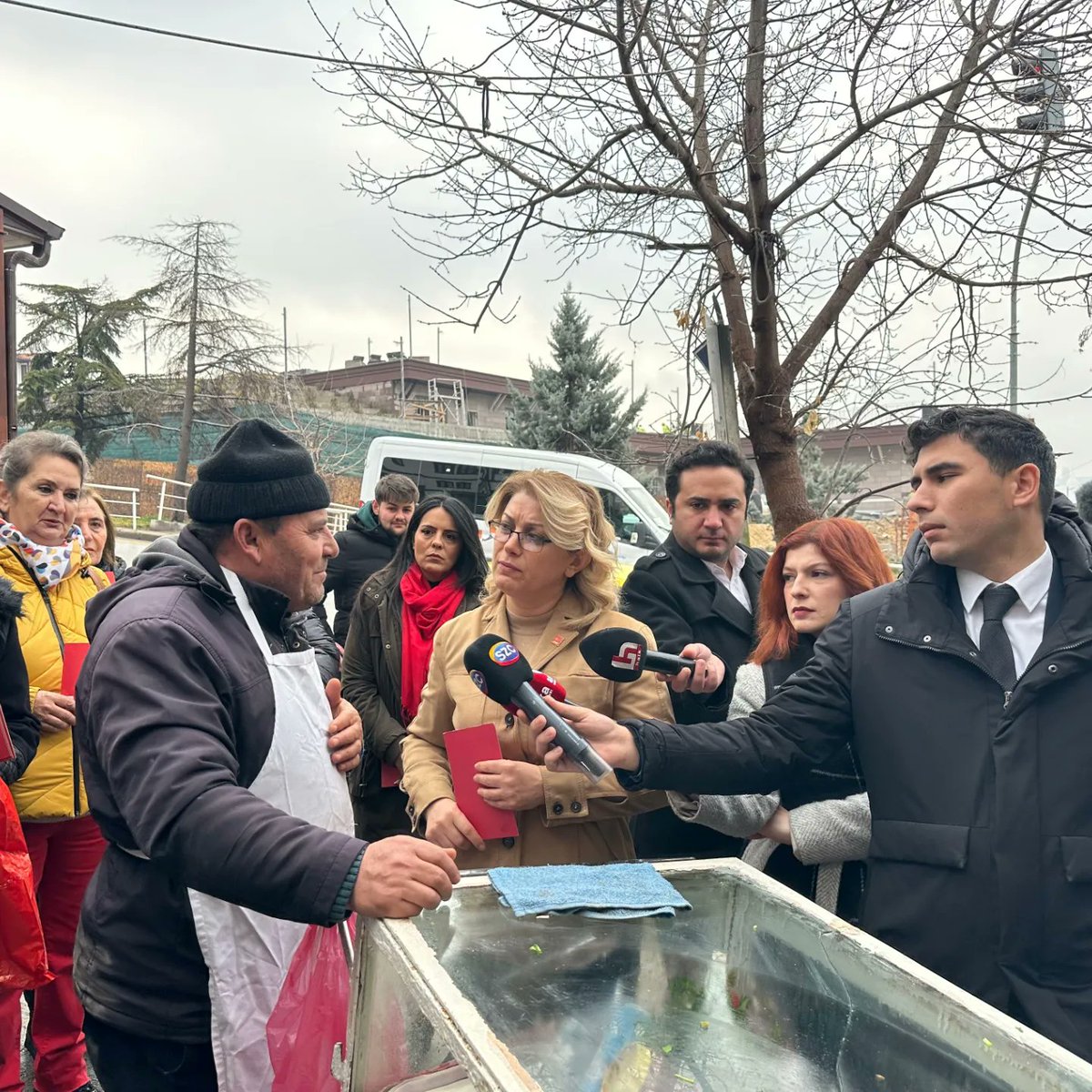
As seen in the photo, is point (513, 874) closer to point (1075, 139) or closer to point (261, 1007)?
point (261, 1007)

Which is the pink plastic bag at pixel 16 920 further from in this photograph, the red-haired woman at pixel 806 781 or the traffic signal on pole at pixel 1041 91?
the traffic signal on pole at pixel 1041 91

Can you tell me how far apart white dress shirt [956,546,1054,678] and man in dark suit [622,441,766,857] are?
0.94 meters

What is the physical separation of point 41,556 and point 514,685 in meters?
2.17

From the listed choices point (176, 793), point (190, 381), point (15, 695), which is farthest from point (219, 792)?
point (190, 381)

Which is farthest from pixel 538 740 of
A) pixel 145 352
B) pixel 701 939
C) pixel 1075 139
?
pixel 145 352

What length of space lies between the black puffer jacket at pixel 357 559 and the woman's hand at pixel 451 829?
319cm

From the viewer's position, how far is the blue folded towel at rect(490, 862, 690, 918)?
6.19ft

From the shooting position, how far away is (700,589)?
3.33 metres

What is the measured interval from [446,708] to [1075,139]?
355cm

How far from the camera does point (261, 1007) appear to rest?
188 cm

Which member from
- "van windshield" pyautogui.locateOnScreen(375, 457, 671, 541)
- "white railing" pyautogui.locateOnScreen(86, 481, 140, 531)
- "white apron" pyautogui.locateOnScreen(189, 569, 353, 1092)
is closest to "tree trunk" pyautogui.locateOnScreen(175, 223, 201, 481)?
"white railing" pyautogui.locateOnScreen(86, 481, 140, 531)

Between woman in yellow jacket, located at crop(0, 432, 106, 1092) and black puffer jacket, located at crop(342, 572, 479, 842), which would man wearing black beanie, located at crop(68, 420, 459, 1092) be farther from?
black puffer jacket, located at crop(342, 572, 479, 842)

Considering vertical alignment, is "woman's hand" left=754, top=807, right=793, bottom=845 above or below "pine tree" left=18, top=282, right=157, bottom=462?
below

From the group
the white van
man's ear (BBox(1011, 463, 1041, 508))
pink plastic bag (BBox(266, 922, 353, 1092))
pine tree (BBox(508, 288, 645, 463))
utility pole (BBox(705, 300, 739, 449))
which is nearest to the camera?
pink plastic bag (BBox(266, 922, 353, 1092))
